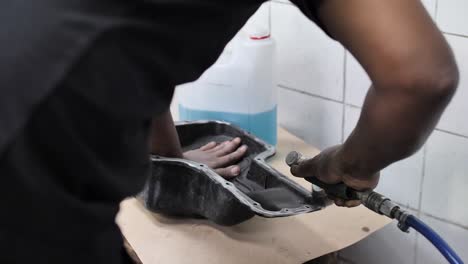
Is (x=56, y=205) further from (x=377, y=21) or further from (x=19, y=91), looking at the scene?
(x=377, y=21)

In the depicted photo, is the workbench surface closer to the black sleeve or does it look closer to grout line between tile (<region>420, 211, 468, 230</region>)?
grout line between tile (<region>420, 211, 468, 230</region>)

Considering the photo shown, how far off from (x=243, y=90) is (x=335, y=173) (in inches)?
18.3

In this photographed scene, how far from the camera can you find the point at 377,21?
0.57m

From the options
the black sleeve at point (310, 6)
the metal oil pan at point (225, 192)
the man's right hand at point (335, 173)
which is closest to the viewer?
the black sleeve at point (310, 6)

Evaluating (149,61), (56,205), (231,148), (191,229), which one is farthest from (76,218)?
(231,148)

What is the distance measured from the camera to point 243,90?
123 cm

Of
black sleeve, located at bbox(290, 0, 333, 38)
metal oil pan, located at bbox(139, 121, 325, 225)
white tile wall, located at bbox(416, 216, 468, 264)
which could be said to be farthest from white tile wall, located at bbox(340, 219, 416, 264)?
black sleeve, located at bbox(290, 0, 333, 38)

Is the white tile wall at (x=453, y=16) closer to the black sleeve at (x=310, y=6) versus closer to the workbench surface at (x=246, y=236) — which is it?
the workbench surface at (x=246, y=236)

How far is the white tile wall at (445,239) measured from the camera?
1.11 metres

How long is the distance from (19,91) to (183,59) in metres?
0.13

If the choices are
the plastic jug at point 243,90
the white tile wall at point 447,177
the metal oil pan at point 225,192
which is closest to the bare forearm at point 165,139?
the metal oil pan at point 225,192

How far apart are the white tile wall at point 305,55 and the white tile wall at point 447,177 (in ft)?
0.68

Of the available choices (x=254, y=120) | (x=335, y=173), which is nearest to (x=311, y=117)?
(x=254, y=120)

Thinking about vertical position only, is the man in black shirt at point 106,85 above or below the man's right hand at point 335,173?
above
